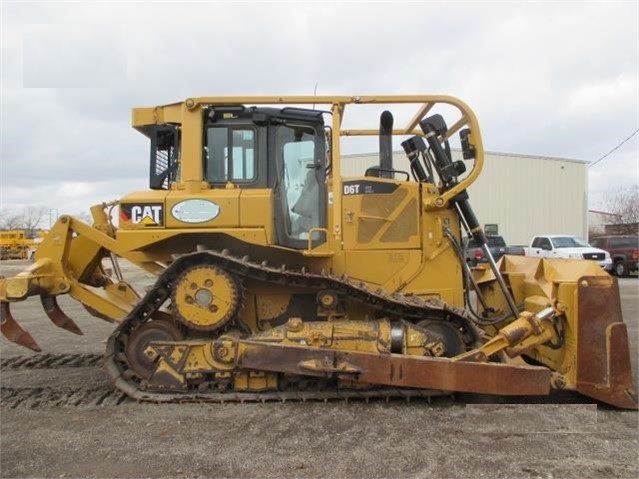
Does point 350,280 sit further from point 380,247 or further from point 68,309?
point 68,309

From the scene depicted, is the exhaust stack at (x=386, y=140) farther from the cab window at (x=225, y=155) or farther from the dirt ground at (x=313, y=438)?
the dirt ground at (x=313, y=438)

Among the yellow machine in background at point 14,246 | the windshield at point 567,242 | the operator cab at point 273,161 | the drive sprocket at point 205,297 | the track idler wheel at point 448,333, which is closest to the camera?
the drive sprocket at point 205,297

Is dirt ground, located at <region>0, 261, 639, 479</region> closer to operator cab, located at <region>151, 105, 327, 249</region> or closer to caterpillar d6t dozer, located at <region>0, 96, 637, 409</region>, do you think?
caterpillar d6t dozer, located at <region>0, 96, 637, 409</region>

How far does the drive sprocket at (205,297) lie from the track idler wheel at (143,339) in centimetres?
27

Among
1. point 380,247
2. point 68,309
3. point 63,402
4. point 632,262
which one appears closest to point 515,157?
point 632,262

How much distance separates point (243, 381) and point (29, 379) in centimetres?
273

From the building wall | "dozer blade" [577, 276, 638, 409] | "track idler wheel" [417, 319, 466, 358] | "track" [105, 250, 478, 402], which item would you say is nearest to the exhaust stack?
"track" [105, 250, 478, 402]

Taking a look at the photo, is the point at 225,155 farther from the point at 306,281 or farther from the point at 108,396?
the point at 108,396

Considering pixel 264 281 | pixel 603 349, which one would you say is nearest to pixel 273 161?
pixel 264 281

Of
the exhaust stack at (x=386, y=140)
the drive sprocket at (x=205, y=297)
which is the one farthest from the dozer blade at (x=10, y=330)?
the exhaust stack at (x=386, y=140)

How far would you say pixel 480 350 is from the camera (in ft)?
16.5

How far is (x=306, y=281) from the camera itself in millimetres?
5367

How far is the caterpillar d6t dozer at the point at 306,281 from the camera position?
5.03 metres

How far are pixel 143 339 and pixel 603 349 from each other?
433cm
